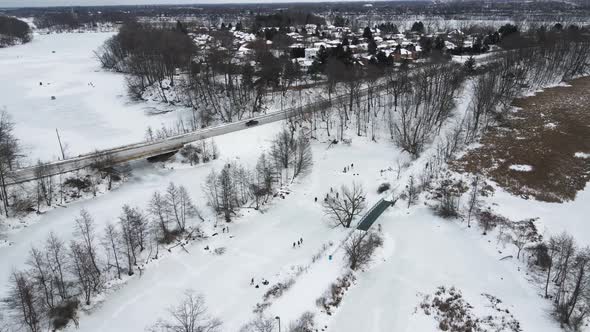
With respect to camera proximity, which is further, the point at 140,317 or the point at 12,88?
the point at 12,88

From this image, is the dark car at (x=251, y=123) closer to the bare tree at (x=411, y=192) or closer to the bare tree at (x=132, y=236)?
the bare tree at (x=411, y=192)

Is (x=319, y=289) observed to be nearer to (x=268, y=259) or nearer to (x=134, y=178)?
(x=268, y=259)

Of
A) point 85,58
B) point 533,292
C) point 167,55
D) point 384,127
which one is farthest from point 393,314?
point 85,58

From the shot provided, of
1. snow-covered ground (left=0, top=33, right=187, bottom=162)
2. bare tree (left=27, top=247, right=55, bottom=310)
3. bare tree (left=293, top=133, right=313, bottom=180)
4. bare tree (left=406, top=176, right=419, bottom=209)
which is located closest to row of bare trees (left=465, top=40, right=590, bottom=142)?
bare tree (left=406, top=176, right=419, bottom=209)

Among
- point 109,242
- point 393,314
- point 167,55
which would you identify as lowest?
point 393,314

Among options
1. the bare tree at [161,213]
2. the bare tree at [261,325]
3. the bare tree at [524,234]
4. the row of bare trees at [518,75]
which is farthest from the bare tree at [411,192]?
the bare tree at [161,213]
